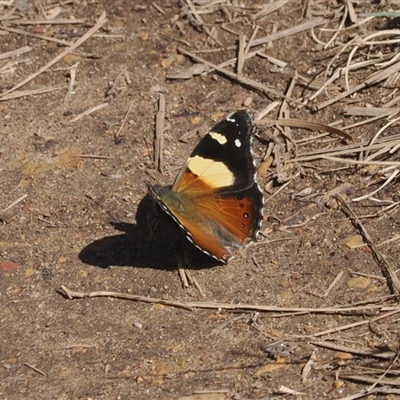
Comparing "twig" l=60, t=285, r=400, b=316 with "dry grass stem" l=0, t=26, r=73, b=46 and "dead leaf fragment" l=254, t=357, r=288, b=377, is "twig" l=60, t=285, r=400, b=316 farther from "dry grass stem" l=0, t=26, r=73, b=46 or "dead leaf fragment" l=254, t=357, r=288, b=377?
"dry grass stem" l=0, t=26, r=73, b=46

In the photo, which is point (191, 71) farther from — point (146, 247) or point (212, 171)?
point (146, 247)

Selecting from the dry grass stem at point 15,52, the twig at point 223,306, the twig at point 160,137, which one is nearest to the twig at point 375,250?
the twig at point 223,306

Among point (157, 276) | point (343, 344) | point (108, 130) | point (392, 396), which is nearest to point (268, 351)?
point (343, 344)

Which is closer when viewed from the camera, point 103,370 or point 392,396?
point 392,396

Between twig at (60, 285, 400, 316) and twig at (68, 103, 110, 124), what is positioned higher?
twig at (68, 103, 110, 124)

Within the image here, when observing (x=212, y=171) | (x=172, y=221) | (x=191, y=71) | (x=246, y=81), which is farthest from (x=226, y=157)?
(x=191, y=71)

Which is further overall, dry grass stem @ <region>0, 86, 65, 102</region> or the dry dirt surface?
dry grass stem @ <region>0, 86, 65, 102</region>

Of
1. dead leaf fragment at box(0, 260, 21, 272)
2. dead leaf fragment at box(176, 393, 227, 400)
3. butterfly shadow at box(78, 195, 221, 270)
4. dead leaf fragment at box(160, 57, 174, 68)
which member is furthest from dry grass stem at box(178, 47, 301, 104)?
dead leaf fragment at box(176, 393, 227, 400)

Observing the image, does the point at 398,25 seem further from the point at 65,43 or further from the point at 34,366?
the point at 34,366
